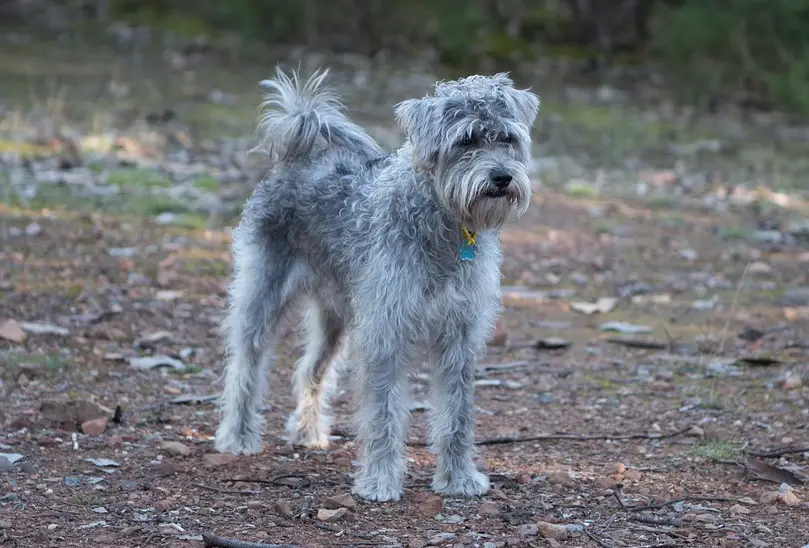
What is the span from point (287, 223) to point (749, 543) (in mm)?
2806

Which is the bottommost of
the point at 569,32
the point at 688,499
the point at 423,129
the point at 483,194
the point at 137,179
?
the point at 688,499

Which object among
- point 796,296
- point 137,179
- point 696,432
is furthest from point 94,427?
point 137,179

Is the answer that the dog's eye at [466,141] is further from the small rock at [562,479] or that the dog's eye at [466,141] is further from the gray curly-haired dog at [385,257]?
the small rock at [562,479]

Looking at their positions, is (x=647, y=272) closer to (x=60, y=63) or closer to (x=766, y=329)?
(x=766, y=329)

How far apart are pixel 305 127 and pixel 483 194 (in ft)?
4.86

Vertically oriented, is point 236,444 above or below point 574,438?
below

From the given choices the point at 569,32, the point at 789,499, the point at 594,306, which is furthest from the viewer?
the point at 569,32

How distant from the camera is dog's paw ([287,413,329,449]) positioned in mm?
6750

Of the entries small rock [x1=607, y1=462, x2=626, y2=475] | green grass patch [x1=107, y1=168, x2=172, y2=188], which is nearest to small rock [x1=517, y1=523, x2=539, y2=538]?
small rock [x1=607, y1=462, x2=626, y2=475]

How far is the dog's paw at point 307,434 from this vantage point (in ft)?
22.1

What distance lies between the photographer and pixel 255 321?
6.68 metres

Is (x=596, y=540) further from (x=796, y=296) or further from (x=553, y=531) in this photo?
(x=796, y=296)

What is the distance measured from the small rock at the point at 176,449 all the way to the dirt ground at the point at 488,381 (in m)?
0.01

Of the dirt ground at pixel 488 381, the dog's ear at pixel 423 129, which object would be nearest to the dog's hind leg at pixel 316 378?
the dirt ground at pixel 488 381
